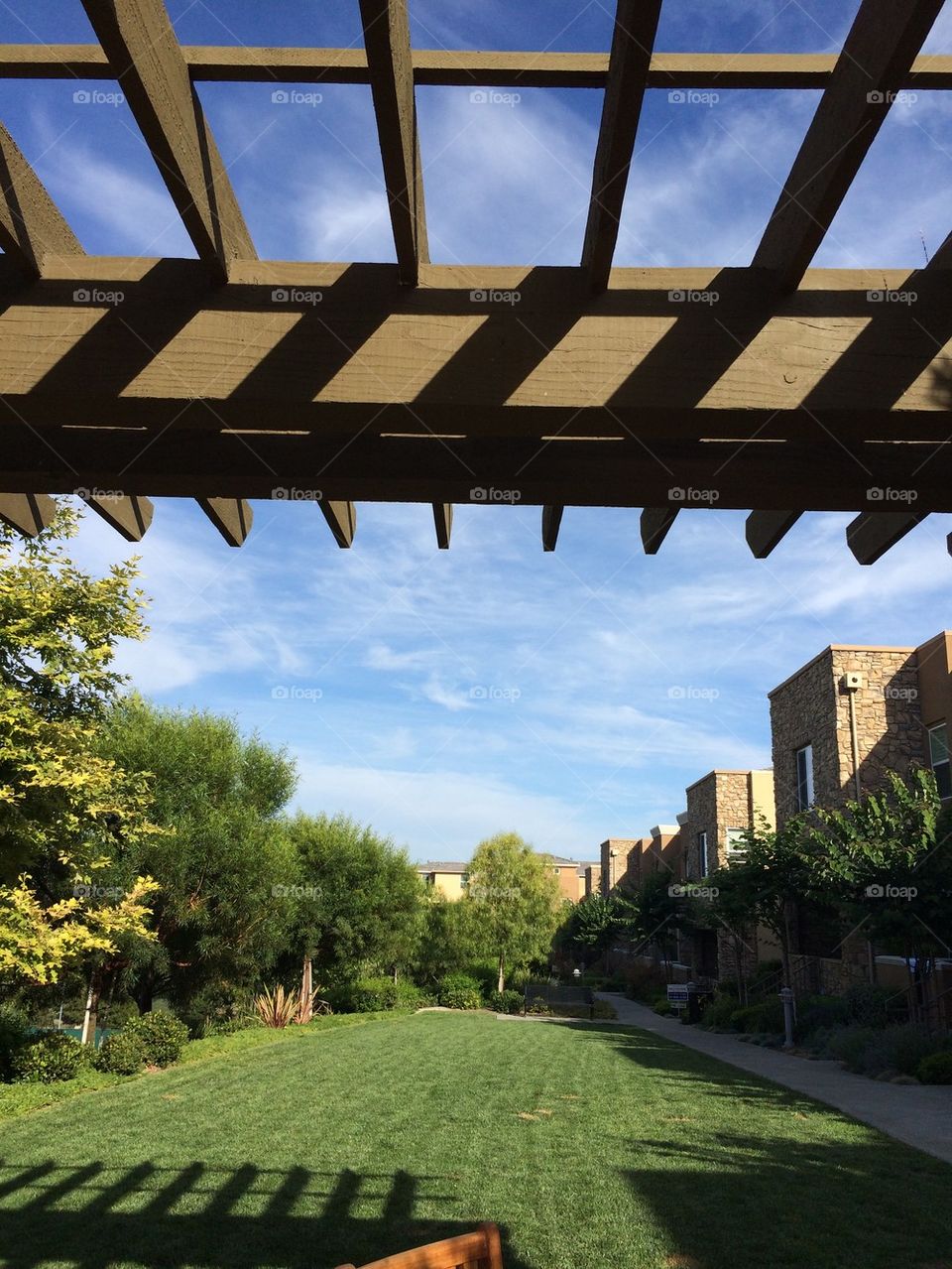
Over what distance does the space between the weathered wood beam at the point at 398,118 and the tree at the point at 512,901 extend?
29229mm

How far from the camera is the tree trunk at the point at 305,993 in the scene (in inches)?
840

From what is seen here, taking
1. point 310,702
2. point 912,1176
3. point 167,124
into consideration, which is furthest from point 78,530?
point 912,1176

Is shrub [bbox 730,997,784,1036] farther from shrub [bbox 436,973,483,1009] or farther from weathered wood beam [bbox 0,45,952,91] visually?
weathered wood beam [bbox 0,45,952,91]

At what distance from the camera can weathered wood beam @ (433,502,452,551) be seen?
3318 millimetres

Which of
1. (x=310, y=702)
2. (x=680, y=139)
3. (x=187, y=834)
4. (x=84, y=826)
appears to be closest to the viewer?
(x=680, y=139)

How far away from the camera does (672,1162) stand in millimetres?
7672

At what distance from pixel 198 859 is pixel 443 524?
15.0 m

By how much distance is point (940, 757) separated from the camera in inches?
693

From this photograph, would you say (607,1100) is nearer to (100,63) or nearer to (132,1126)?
(132,1126)

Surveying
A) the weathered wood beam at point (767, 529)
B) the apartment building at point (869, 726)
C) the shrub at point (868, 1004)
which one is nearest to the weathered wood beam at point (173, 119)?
the weathered wood beam at point (767, 529)

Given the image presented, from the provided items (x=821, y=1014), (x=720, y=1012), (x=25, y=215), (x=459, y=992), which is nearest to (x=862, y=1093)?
(x=821, y=1014)

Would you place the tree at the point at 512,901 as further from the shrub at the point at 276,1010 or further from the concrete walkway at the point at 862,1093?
the concrete walkway at the point at 862,1093

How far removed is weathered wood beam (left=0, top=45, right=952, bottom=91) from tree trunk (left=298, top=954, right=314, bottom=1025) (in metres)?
21.4

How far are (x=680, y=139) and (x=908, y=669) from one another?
17.5 metres
